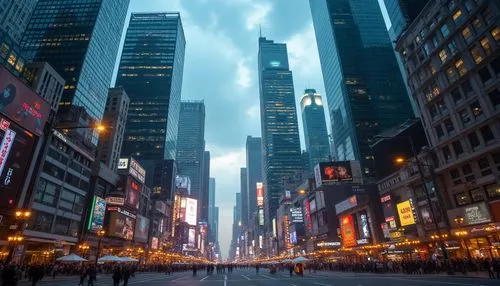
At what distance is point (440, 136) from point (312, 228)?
2233 inches

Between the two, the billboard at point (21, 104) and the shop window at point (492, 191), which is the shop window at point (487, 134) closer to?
the shop window at point (492, 191)

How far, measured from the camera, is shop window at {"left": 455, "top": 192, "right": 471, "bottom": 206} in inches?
1541

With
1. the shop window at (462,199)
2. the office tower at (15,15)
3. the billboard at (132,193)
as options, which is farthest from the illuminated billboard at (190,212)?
the shop window at (462,199)

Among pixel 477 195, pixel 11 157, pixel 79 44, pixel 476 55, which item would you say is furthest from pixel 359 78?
pixel 11 157

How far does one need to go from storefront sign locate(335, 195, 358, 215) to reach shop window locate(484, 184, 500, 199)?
96.1 feet

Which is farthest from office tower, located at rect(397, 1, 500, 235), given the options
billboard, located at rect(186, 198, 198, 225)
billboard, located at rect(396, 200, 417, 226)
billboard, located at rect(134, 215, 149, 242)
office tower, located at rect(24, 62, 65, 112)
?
billboard, located at rect(186, 198, 198, 225)

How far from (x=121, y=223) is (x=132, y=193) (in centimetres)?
1166

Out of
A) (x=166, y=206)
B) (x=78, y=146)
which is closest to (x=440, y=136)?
(x=78, y=146)

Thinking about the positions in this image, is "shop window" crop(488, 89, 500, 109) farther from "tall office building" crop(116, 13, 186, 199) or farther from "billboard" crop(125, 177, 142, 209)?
"tall office building" crop(116, 13, 186, 199)

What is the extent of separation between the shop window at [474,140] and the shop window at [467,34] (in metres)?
12.7

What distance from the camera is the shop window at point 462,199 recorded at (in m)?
39.1

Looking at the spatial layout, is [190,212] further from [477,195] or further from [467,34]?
[467,34]

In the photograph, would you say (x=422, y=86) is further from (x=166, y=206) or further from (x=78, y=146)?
(x=166, y=206)

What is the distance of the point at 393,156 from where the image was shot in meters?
66.5
